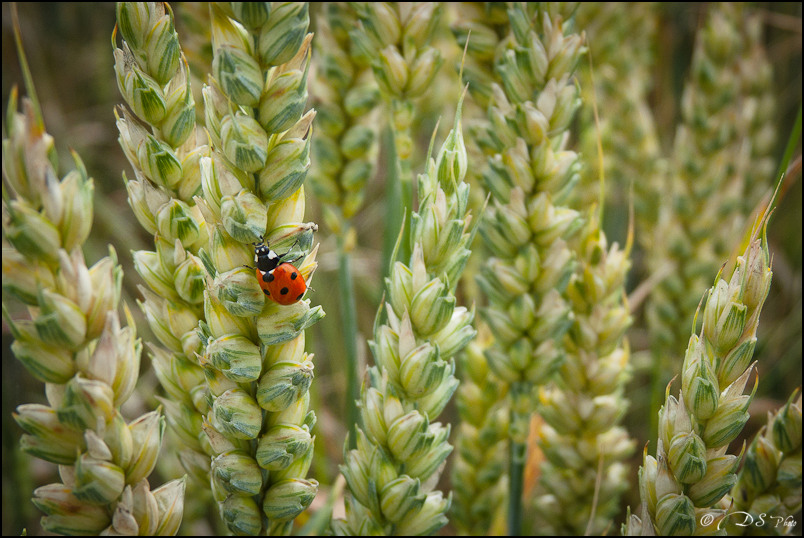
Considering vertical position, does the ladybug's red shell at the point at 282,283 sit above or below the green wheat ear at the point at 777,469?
above

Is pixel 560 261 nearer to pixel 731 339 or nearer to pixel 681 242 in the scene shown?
Answer: pixel 731 339

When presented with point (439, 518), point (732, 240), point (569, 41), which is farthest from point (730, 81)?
point (439, 518)

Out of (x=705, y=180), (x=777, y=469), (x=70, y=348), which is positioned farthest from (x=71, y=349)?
(x=705, y=180)

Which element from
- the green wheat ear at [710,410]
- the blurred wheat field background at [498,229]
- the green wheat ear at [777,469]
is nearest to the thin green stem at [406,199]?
the blurred wheat field background at [498,229]

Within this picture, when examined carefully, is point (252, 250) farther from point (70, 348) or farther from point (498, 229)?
point (498, 229)

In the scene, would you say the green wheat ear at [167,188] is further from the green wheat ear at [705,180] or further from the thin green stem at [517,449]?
the green wheat ear at [705,180]

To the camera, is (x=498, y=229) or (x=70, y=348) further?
(x=498, y=229)
